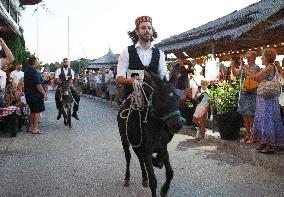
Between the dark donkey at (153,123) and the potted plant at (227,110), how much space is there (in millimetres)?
5217

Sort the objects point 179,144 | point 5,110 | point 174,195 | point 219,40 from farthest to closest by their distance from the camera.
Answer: point 219,40
point 5,110
point 179,144
point 174,195

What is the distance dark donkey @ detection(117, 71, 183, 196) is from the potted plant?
522cm

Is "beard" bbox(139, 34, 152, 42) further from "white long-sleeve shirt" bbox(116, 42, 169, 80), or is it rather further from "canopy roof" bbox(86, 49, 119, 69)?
"canopy roof" bbox(86, 49, 119, 69)

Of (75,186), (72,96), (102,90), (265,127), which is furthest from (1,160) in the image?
(102,90)

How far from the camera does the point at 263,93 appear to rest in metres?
9.15

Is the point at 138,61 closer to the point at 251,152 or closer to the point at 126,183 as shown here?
the point at 126,183

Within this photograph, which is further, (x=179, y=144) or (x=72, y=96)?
(x=72, y=96)

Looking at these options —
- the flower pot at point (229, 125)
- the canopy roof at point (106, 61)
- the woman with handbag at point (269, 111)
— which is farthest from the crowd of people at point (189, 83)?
the canopy roof at point (106, 61)

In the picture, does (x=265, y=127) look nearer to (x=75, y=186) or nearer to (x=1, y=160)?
(x=75, y=186)

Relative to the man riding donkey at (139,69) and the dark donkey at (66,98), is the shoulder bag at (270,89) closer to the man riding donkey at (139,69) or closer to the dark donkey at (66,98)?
the man riding donkey at (139,69)

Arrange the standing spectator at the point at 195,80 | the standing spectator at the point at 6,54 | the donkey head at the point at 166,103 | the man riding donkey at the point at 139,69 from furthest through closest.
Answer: the standing spectator at the point at 195,80
the standing spectator at the point at 6,54
the man riding donkey at the point at 139,69
the donkey head at the point at 166,103

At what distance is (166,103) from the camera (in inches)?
210

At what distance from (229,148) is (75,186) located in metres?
4.45

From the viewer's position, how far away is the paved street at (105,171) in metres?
6.51
